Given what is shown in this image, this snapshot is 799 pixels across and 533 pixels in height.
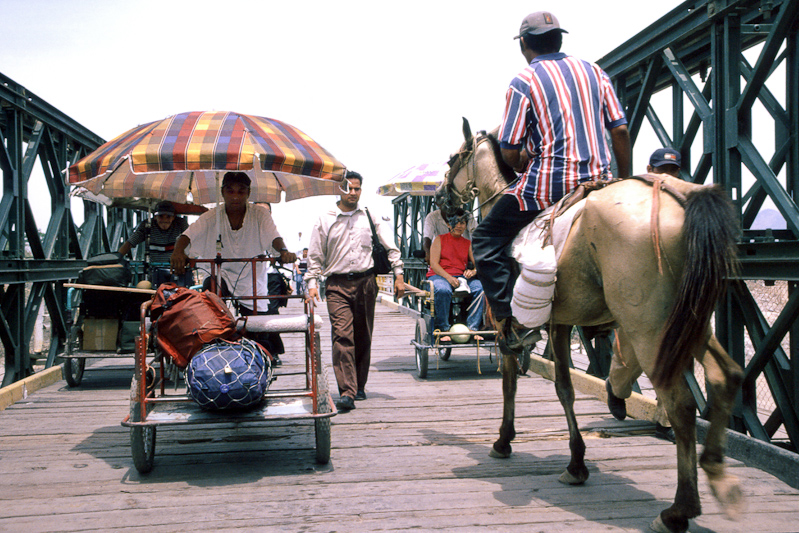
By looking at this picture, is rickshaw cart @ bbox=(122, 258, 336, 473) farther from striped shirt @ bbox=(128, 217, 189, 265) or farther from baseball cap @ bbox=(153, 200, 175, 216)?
striped shirt @ bbox=(128, 217, 189, 265)

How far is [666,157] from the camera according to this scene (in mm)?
5480

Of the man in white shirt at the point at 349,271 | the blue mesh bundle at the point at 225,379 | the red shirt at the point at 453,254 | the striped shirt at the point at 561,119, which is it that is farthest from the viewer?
→ the red shirt at the point at 453,254

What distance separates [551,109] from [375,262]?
3.40 metres

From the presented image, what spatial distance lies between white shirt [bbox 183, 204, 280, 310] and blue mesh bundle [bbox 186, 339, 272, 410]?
6.42 feet

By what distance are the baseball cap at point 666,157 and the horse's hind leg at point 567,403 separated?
1919mm

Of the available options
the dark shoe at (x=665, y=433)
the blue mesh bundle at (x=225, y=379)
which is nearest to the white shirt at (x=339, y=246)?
the blue mesh bundle at (x=225, y=379)

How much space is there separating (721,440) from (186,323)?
3.33 m

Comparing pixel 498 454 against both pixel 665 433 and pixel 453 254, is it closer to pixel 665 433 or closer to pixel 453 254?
pixel 665 433

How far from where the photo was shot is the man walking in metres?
3.89

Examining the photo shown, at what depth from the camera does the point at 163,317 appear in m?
Result: 4.66

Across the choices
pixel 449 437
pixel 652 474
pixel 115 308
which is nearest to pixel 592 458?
pixel 652 474

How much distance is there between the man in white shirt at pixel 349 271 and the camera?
6.81m

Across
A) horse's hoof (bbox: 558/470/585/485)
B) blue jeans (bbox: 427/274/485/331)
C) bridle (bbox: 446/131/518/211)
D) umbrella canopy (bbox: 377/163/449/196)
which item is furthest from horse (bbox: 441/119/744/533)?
umbrella canopy (bbox: 377/163/449/196)

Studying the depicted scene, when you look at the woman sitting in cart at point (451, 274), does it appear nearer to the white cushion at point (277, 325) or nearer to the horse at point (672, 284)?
the white cushion at point (277, 325)
